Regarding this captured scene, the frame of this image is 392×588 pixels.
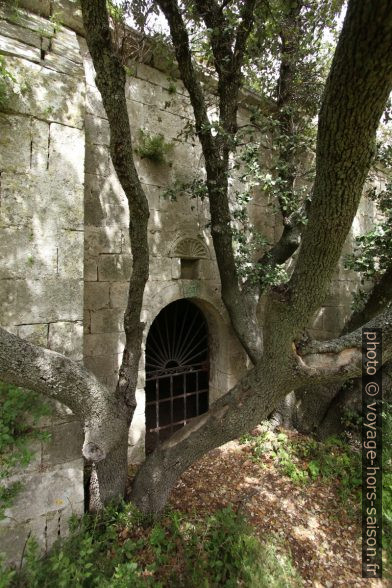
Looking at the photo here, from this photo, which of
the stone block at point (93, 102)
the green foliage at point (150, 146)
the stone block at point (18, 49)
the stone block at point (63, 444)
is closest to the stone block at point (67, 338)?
the stone block at point (63, 444)

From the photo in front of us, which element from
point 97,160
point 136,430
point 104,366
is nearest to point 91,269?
point 104,366

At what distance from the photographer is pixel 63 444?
2451mm

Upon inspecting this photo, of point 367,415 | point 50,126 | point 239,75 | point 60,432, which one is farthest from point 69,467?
point 239,75

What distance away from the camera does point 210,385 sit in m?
4.52

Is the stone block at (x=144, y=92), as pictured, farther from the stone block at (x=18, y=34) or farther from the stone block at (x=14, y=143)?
the stone block at (x=14, y=143)

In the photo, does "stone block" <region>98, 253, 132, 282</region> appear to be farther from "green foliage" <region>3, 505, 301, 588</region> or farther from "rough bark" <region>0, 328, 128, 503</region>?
"green foliage" <region>3, 505, 301, 588</region>

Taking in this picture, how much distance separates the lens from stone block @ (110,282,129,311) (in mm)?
3361

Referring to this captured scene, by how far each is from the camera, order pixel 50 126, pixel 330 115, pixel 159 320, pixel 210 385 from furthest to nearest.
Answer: pixel 210 385
pixel 159 320
pixel 50 126
pixel 330 115

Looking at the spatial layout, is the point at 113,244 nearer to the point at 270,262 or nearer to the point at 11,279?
the point at 11,279

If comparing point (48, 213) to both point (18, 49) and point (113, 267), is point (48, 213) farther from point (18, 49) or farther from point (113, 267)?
point (18, 49)

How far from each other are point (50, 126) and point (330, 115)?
2.13m

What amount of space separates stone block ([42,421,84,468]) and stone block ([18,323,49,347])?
69 centimetres

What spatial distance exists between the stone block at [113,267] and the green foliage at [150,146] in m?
1.21

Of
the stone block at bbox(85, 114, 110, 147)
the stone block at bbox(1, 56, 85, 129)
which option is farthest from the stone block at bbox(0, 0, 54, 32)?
the stone block at bbox(85, 114, 110, 147)
